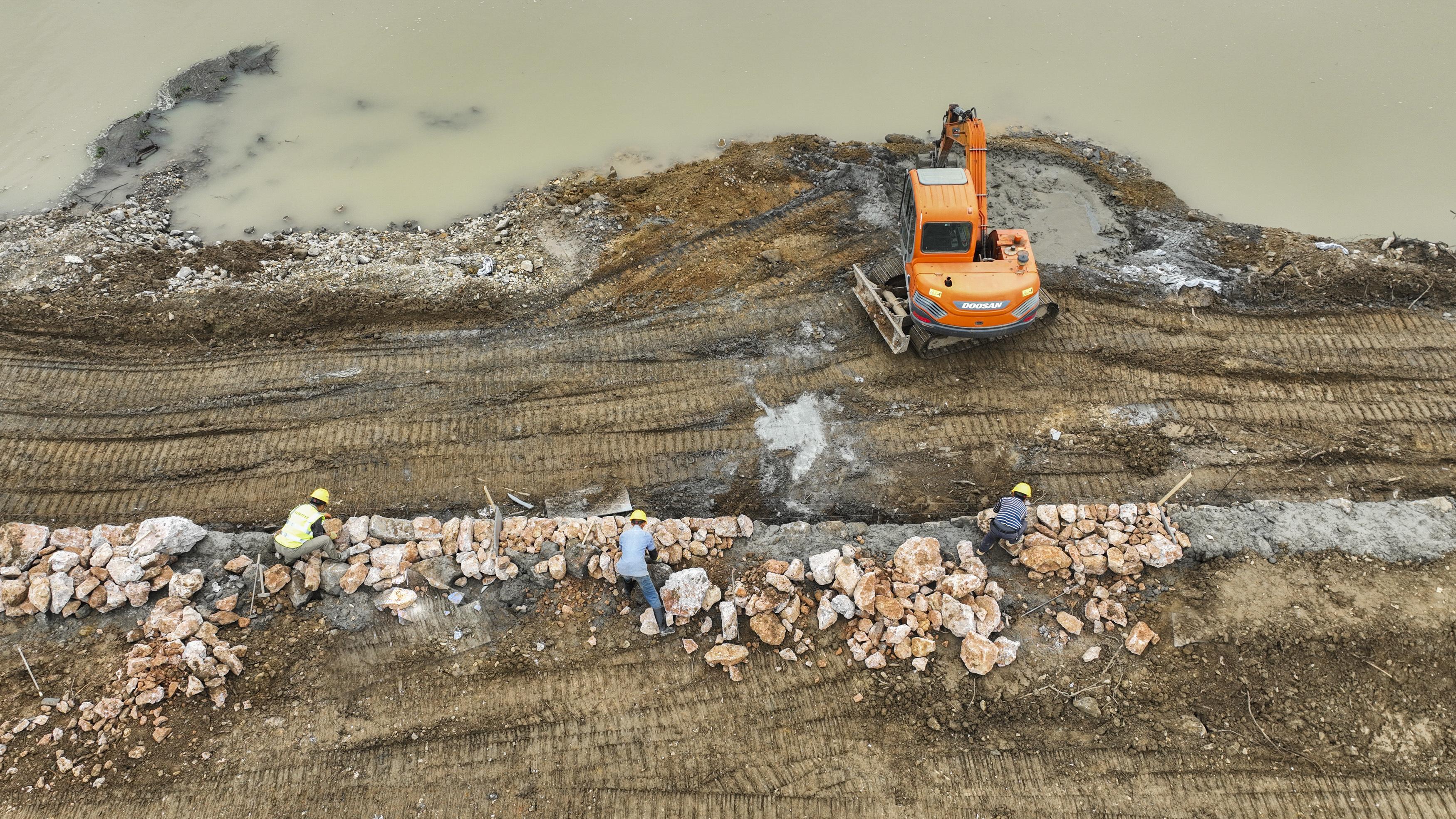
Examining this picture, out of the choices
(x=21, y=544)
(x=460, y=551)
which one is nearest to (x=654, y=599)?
(x=460, y=551)

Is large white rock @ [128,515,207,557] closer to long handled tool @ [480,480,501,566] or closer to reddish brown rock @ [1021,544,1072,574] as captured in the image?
long handled tool @ [480,480,501,566]

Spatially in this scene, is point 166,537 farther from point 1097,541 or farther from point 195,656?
point 1097,541

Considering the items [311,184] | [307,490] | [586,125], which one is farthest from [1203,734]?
[311,184]

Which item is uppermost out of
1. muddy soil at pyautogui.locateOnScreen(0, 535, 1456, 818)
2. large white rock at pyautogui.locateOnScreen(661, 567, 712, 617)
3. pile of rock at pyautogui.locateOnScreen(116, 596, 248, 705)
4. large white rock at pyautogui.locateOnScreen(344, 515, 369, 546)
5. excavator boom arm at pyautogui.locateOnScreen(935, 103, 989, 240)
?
excavator boom arm at pyautogui.locateOnScreen(935, 103, 989, 240)

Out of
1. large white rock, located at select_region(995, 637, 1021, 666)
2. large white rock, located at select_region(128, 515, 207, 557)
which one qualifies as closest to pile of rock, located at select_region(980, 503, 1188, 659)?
large white rock, located at select_region(995, 637, 1021, 666)

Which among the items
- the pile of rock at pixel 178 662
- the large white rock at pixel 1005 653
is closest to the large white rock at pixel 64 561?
the pile of rock at pixel 178 662

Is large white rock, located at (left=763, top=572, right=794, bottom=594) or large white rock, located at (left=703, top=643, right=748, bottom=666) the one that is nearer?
large white rock, located at (left=703, top=643, right=748, bottom=666)

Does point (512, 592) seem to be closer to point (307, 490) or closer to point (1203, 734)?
point (307, 490)
